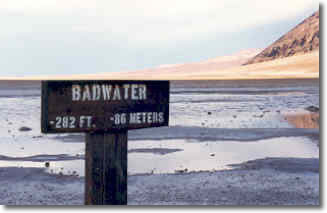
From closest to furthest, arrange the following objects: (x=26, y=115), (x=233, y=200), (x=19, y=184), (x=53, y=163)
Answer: (x=233, y=200)
(x=19, y=184)
(x=53, y=163)
(x=26, y=115)

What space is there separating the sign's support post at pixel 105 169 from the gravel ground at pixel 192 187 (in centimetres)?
251

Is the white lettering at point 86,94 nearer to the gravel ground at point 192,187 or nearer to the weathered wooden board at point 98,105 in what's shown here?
the weathered wooden board at point 98,105

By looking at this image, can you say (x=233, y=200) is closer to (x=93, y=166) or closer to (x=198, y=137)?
(x=93, y=166)

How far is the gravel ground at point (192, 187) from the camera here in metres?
6.77

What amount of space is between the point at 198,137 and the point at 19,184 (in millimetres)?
6455

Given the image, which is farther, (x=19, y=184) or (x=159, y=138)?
(x=159, y=138)

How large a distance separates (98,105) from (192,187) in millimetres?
3651

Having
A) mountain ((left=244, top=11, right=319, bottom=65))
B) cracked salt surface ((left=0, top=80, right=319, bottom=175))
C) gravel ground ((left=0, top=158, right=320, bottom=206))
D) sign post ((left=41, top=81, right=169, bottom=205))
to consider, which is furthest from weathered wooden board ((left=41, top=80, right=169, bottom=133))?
mountain ((left=244, top=11, right=319, bottom=65))

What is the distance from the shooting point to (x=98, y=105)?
4047 millimetres

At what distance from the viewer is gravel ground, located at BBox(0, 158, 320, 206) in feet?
22.2

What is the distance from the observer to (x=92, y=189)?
13.5ft

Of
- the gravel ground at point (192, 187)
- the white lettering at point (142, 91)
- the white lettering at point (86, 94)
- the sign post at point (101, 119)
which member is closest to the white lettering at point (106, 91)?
the sign post at point (101, 119)

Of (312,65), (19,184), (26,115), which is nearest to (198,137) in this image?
(19,184)

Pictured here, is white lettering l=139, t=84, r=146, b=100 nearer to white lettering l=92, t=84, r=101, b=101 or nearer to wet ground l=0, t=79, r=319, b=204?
white lettering l=92, t=84, r=101, b=101
